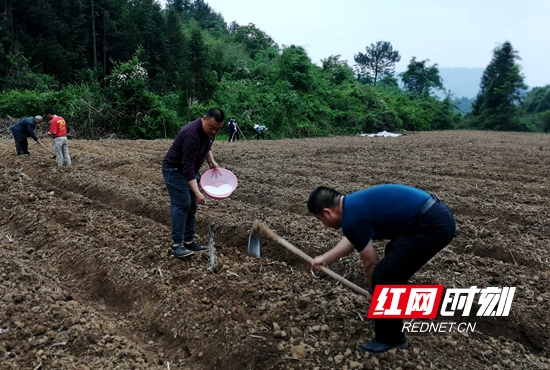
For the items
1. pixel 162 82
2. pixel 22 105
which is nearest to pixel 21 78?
pixel 22 105

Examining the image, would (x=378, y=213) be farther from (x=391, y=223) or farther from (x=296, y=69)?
(x=296, y=69)

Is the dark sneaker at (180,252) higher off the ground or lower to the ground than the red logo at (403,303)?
lower

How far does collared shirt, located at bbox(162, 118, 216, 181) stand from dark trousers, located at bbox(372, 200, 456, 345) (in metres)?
2.23

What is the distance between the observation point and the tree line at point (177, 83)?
782 inches

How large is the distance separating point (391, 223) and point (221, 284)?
6.30ft

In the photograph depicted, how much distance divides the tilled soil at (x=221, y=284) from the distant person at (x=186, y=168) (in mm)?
317

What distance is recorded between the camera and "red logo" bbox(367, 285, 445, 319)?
2.98m

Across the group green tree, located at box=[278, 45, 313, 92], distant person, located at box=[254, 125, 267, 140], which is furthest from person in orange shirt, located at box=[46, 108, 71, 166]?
green tree, located at box=[278, 45, 313, 92]

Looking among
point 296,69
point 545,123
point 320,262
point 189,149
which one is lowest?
point 320,262

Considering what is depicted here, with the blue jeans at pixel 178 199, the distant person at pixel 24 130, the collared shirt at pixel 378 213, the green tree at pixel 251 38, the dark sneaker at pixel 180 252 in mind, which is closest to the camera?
the collared shirt at pixel 378 213

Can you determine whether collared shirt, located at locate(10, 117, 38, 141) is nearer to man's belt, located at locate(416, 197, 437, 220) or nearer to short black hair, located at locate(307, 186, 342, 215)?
short black hair, located at locate(307, 186, 342, 215)

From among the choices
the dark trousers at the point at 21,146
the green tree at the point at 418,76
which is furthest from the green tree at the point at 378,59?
the dark trousers at the point at 21,146

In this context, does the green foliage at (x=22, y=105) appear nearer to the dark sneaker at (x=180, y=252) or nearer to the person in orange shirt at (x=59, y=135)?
the person in orange shirt at (x=59, y=135)

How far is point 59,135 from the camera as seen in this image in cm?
A: 943
